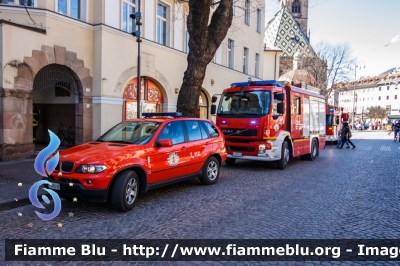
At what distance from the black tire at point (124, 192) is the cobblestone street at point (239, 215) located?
6.2 inches

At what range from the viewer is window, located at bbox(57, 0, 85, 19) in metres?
12.8

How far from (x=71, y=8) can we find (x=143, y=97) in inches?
200

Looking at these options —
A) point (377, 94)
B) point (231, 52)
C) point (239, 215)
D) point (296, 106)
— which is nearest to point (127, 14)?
point (296, 106)

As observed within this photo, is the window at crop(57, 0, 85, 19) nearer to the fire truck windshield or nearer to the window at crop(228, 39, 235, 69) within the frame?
the fire truck windshield

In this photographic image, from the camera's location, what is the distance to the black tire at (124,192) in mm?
5742

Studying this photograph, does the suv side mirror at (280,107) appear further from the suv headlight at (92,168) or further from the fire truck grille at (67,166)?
the fire truck grille at (67,166)

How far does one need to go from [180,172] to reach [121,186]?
72.5 inches

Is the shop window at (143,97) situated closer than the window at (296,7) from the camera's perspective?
Yes

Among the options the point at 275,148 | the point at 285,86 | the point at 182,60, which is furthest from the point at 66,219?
the point at 182,60

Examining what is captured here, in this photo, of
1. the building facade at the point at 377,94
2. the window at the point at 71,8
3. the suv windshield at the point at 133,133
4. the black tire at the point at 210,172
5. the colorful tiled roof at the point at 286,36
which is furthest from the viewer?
the building facade at the point at 377,94

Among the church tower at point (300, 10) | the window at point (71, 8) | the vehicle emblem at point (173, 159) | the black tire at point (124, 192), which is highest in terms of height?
the church tower at point (300, 10)

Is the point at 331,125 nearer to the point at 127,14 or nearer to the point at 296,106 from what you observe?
the point at 296,106

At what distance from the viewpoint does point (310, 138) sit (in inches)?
542

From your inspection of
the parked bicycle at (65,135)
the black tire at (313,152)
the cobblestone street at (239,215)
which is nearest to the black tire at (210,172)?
the cobblestone street at (239,215)
